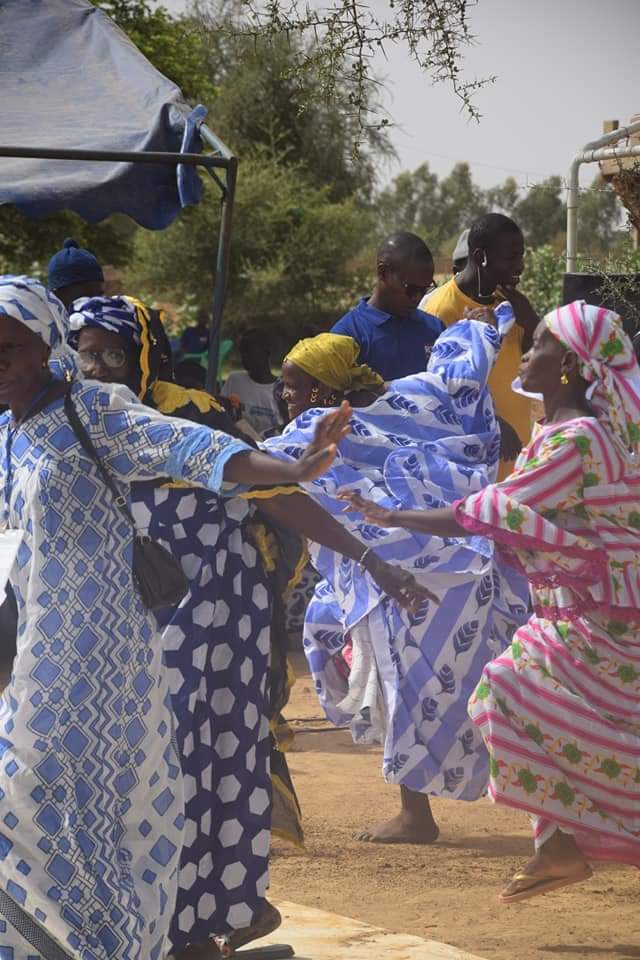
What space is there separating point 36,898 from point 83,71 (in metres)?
5.74

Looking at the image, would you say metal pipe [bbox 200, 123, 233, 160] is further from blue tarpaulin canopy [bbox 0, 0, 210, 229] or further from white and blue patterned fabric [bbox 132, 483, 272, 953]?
white and blue patterned fabric [bbox 132, 483, 272, 953]

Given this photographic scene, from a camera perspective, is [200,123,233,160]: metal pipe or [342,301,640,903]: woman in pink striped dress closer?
[342,301,640,903]: woman in pink striped dress

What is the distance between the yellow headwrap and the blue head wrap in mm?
1475

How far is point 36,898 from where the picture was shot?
149 inches

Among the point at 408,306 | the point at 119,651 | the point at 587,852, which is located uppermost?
the point at 408,306

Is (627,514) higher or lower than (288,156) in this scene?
lower

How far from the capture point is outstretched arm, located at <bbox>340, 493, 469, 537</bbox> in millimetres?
4902

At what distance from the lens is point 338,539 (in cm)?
457

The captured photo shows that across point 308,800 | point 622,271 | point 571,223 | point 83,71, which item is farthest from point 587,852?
point 571,223

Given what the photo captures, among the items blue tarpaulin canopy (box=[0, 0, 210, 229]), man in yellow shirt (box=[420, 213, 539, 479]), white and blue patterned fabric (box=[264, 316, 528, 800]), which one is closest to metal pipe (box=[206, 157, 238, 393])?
blue tarpaulin canopy (box=[0, 0, 210, 229])

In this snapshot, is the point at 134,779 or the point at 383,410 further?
the point at 383,410

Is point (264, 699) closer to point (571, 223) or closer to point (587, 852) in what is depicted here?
point (587, 852)

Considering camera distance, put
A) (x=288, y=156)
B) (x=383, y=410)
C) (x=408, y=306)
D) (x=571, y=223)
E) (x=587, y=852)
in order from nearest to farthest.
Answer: (x=587, y=852), (x=383, y=410), (x=408, y=306), (x=571, y=223), (x=288, y=156)

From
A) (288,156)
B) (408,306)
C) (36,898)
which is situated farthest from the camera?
(288,156)
